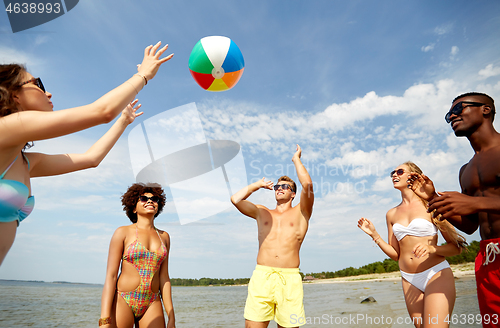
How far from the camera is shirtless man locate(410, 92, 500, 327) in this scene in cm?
238

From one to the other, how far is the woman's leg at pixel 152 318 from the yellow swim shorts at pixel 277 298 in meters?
1.36

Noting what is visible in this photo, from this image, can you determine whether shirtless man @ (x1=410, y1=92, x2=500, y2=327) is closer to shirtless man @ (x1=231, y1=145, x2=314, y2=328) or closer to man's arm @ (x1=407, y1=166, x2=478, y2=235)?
man's arm @ (x1=407, y1=166, x2=478, y2=235)

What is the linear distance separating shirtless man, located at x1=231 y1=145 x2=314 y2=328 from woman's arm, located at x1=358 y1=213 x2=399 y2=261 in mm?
984

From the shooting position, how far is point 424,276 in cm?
384

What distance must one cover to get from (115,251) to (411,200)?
4.55 m

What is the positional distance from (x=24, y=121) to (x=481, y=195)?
372cm

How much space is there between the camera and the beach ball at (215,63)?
16.2ft

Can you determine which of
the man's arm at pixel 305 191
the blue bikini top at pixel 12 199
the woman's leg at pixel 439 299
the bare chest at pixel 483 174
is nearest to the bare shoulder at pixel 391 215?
the woman's leg at pixel 439 299

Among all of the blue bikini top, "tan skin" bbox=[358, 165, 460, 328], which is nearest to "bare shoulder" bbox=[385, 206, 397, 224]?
"tan skin" bbox=[358, 165, 460, 328]

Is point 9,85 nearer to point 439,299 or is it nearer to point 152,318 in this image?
point 152,318

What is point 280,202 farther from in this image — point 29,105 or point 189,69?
point 29,105

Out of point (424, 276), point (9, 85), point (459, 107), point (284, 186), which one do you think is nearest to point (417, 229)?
point (424, 276)

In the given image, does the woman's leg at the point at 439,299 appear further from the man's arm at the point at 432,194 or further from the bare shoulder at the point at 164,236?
the bare shoulder at the point at 164,236

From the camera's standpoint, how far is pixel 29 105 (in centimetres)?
181
